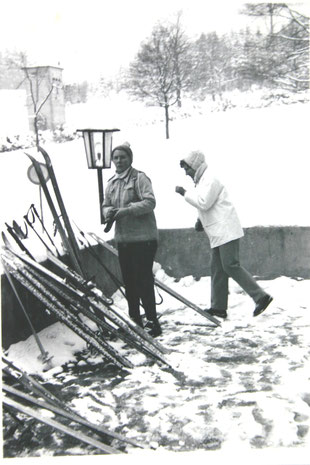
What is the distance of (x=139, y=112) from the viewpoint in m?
5.72

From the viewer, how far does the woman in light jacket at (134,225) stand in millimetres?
3600

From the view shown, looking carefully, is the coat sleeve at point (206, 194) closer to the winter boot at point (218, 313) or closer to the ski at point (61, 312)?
the winter boot at point (218, 313)

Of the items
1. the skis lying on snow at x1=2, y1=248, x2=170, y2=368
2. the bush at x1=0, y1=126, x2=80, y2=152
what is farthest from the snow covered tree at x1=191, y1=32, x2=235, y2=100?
the skis lying on snow at x1=2, y1=248, x2=170, y2=368

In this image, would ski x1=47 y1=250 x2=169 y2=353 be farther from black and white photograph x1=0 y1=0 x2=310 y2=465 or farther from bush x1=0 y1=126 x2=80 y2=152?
bush x1=0 y1=126 x2=80 y2=152

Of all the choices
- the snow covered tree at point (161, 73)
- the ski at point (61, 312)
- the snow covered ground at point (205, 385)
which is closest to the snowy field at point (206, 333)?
the snow covered ground at point (205, 385)

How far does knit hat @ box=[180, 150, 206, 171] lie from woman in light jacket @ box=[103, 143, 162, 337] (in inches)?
18.6

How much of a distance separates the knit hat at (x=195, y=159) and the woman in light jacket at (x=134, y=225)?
473mm

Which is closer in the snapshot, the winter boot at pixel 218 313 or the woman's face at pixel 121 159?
the woman's face at pixel 121 159

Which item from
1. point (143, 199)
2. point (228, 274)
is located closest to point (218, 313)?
point (228, 274)

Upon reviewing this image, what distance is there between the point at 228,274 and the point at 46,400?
192 centimetres

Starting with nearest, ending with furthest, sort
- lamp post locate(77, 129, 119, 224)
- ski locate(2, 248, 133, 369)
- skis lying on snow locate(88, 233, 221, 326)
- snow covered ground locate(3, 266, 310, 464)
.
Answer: snow covered ground locate(3, 266, 310, 464) → ski locate(2, 248, 133, 369) → skis lying on snow locate(88, 233, 221, 326) → lamp post locate(77, 129, 119, 224)

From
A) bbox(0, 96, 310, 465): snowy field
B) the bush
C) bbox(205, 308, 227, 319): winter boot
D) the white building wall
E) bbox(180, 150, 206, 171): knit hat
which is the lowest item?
bbox(205, 308, 227, 319): winter boot

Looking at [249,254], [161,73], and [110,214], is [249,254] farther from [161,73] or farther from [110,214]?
[161,73]

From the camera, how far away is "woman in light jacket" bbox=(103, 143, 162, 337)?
142 inches
